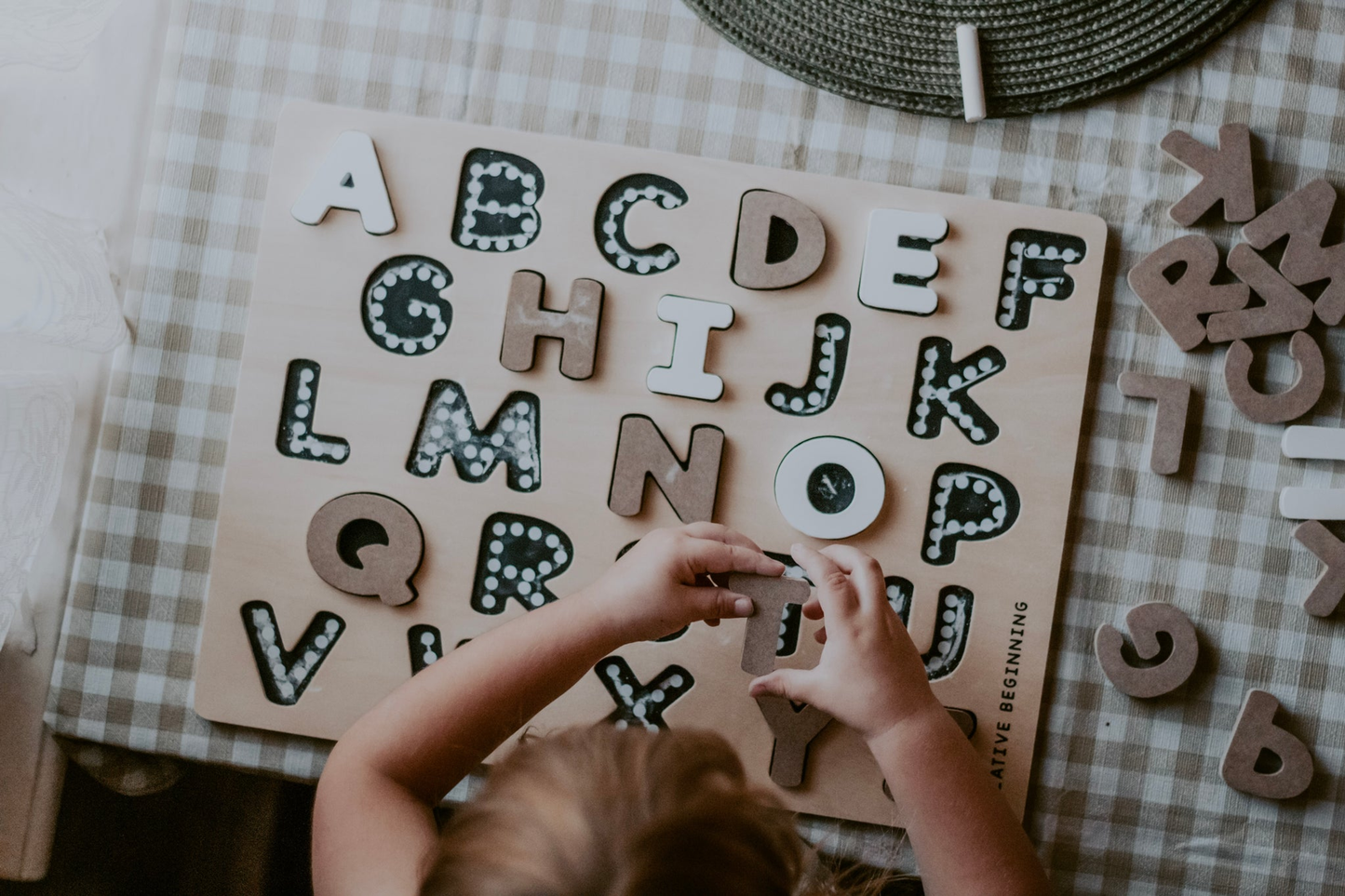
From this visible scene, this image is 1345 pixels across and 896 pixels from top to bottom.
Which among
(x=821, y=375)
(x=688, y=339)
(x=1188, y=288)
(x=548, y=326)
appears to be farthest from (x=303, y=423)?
(x=1188, y=288)

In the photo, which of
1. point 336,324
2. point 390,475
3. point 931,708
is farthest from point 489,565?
point 931,708

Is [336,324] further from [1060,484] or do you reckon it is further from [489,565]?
[1060,484]

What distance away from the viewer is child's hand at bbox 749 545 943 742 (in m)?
0.73

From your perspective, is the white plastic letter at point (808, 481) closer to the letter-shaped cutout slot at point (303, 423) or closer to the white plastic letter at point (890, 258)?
the white plastic letter at point (890, 258)

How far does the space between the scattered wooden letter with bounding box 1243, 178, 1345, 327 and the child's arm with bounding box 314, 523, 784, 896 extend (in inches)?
20.3

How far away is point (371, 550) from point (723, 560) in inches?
11.8

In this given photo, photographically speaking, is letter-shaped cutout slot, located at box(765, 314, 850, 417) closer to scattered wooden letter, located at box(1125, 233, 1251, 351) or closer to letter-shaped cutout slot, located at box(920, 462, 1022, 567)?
letter-shaped cutout slot, located at box(920, 462, 1022, 567)

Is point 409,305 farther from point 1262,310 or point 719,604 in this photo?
point 1262,310

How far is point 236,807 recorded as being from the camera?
1.05m

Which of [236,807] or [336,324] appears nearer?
[336,324]

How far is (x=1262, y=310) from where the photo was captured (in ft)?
Answer: 2.68

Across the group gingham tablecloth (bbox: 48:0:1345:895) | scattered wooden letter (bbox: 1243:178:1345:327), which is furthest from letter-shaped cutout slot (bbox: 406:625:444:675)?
scattered wooden letter (bbox: 1243:178:1345:327)

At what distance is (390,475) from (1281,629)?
0.79 metres

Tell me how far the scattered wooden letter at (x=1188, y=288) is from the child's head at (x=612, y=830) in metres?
0.54
